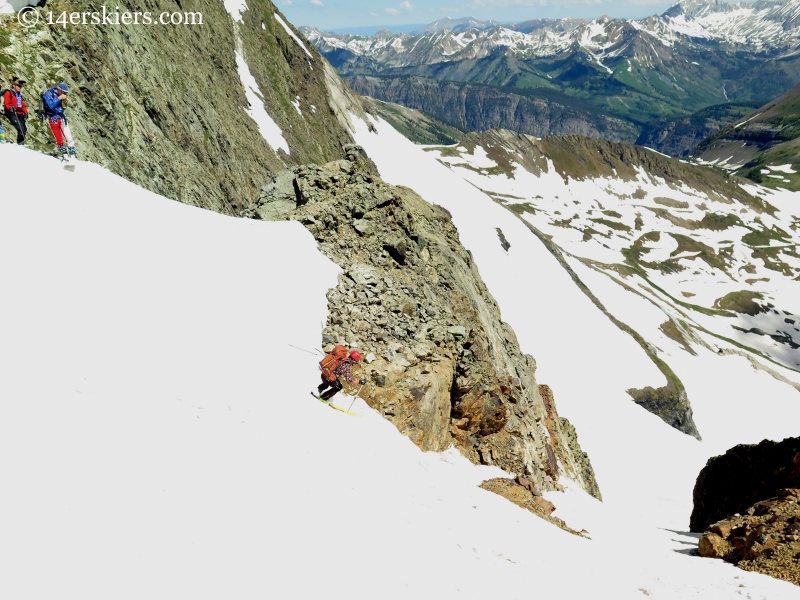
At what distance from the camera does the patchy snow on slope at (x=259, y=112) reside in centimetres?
5291

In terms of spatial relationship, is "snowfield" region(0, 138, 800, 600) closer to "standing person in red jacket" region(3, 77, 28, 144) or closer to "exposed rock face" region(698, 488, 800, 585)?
"exposed rock face" region(698, 488, 800, 585)

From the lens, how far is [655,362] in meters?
61.4

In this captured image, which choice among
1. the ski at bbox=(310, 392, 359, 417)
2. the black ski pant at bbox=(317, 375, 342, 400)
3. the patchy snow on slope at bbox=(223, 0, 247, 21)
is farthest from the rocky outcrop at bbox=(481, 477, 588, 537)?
the patchy snow on slope at bbox=(223, 0, 247, 21)

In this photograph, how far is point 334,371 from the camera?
14.9 meters

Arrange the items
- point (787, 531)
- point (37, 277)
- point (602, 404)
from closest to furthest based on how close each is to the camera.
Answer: point (37, 277)
point (787, 531)
point (602, 404)

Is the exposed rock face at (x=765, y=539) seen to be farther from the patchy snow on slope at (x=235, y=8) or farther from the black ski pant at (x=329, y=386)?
the patchy snow on slope at (x=235, y=8)

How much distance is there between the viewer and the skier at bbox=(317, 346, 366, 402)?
14.9m

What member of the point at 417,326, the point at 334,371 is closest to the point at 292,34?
the point at 417,326

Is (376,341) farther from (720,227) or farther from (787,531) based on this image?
(720,227)

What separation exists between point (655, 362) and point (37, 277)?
65.5m

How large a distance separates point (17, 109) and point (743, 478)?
35.3 meters

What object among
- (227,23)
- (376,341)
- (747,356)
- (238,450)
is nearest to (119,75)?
(376,341)

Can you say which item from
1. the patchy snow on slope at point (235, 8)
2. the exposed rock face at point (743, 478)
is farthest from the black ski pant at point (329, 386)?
the patchy snow on slope at point (235, 8)

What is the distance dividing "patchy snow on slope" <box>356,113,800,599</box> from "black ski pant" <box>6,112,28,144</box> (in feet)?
76.7
